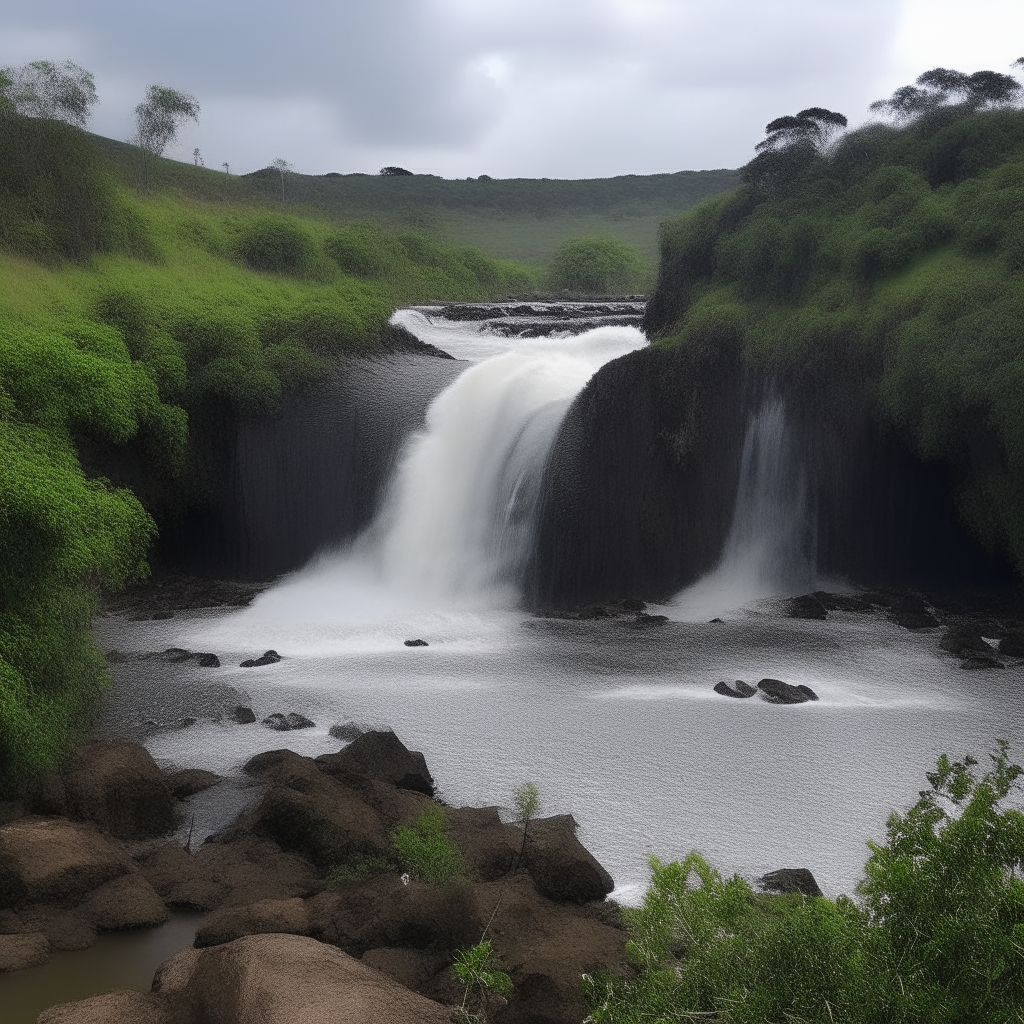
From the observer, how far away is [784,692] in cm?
1327

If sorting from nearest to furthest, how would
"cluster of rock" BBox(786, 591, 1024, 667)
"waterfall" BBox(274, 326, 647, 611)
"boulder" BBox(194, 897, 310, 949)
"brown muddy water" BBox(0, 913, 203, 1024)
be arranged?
"brown muddy water" BBox(0, 913, 203, 1024) < "boulder" BBox(194, 897, 310, 949) < "cluster of rock" BBox(786, 591, 1024, 667) < "waterfall" BBox(274, 326, 647, 611)

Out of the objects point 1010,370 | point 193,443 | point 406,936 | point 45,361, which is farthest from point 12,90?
point 406,936

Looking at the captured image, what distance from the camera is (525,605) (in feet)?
59.9

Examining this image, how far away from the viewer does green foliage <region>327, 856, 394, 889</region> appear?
9047 millimetres

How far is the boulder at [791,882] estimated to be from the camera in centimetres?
866

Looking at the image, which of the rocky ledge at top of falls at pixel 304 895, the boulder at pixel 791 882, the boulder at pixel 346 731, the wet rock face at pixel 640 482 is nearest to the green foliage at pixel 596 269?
the wet rock face at pixel 640 482

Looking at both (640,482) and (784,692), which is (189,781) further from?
(640,482)

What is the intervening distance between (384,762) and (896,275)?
14.0m

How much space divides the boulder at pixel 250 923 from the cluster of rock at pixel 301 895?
1cm

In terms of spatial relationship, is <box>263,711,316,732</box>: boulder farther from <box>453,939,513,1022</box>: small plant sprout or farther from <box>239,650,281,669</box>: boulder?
<box>453,939,513,1022</box>: small plant sprout

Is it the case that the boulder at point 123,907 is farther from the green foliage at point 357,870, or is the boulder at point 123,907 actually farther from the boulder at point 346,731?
the boulder at point 346,731

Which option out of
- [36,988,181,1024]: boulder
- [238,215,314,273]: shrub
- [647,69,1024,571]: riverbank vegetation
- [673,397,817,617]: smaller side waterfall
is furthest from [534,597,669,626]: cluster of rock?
[238,215,314,273]: shrub

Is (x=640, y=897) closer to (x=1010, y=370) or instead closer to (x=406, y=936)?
(x=406, y=936)

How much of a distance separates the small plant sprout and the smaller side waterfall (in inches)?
486
